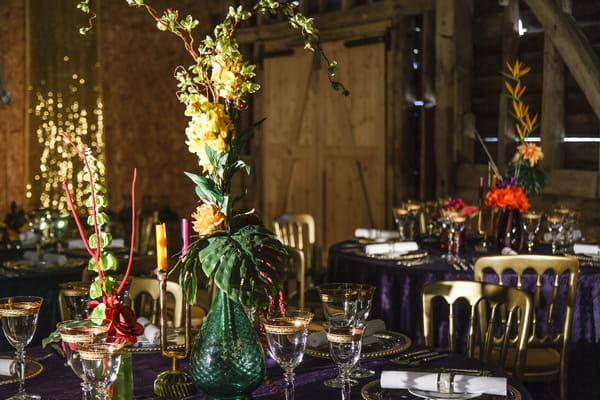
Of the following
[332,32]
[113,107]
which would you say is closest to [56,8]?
[113,107]

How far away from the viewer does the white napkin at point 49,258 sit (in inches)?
167

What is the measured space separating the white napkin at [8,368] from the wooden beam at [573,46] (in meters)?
4.28

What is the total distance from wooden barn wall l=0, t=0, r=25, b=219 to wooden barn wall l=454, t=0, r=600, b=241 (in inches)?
154

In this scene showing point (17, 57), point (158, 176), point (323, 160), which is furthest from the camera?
point (158, 176)

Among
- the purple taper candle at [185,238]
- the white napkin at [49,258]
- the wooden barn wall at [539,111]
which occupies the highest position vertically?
the wooden barn wall at [539,111]

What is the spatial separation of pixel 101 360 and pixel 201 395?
44cm

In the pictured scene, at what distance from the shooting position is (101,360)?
1666 mm

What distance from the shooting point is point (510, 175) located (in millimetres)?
4660

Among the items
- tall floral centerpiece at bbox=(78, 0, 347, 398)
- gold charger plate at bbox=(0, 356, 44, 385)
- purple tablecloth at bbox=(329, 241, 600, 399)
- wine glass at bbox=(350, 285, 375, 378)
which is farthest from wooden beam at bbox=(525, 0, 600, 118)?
gold charger plate at bbox=(0, 356, 44, 385)

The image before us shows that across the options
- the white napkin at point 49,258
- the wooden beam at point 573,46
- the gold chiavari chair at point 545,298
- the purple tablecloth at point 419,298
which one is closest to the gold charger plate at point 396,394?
the gold chiavari chair at point 545,298

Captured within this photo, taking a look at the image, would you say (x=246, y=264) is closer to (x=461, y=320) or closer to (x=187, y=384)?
(x=187, y=384)

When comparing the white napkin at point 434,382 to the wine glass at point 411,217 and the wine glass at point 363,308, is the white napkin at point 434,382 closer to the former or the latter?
the wine glass at point 363,308

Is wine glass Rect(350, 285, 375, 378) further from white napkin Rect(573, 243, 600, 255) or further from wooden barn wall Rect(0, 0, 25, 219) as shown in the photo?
wooden barn wall Rect(0, 0, 25, 219)

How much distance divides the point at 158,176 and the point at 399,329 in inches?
191
